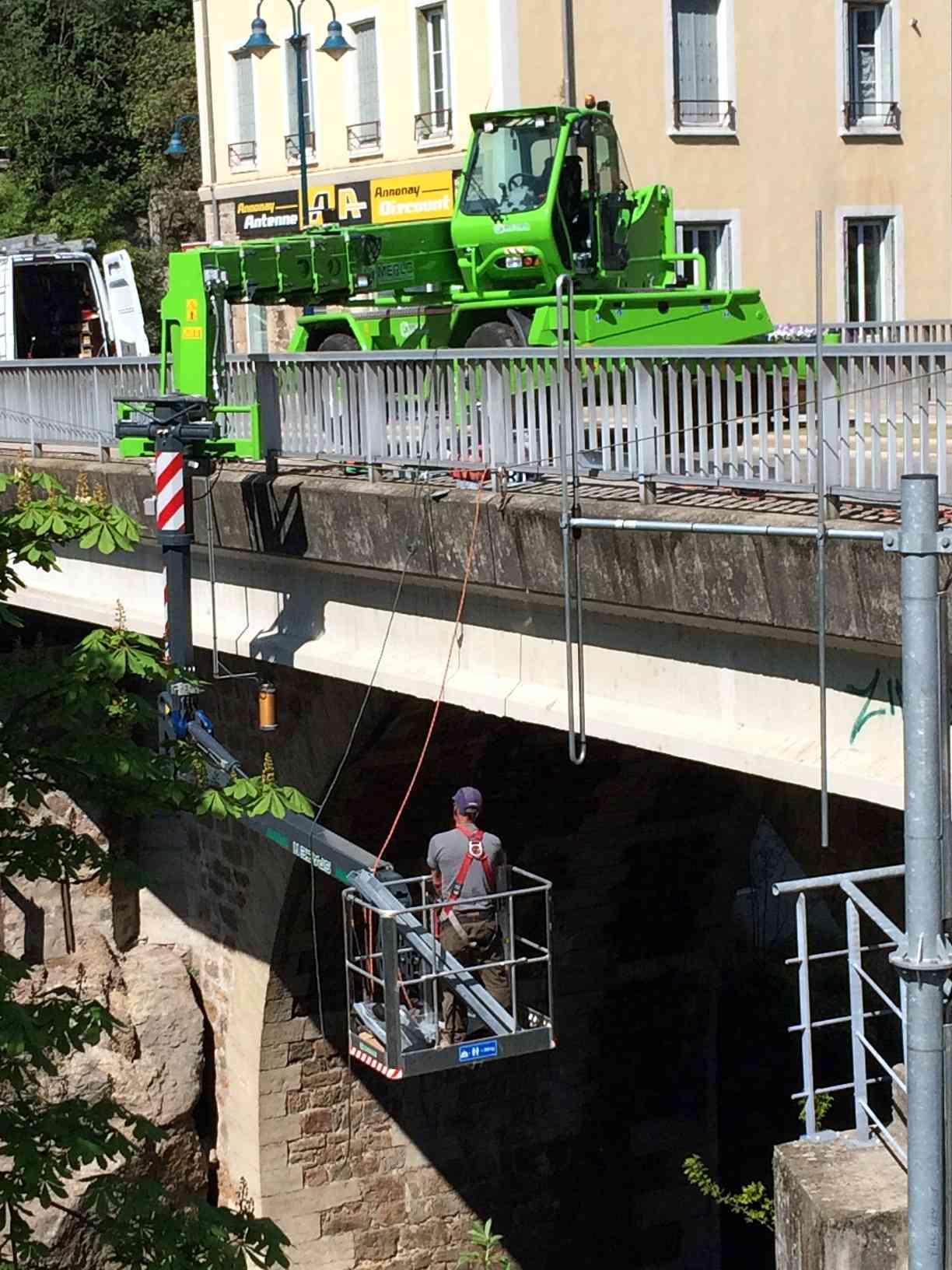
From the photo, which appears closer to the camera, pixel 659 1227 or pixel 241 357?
pixel 241 357

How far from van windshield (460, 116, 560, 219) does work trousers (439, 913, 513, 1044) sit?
542 cm

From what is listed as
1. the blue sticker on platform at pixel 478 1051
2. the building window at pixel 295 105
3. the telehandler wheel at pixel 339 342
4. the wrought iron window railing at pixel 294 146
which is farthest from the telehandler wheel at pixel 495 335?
the wrought iron window railing at pixel 294 146

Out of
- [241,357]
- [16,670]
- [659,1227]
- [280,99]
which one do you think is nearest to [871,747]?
[16,670]

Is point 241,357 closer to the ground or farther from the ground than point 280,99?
closer to the ground

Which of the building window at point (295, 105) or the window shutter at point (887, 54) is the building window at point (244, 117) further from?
the window shutter at point (887, 54)

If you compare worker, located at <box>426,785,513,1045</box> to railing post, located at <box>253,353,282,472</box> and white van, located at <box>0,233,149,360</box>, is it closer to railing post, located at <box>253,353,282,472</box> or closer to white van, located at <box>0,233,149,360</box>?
railing post, located at <box>253,353,282,472</box>

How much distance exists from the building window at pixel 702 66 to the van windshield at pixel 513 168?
884 cm

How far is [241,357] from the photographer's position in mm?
11484

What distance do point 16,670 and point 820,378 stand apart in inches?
140

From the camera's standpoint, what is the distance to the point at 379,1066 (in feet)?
29.0

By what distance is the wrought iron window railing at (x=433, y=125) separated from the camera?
22.9m

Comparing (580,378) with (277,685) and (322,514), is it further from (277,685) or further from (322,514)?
(277,685)

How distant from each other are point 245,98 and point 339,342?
47.1 feet

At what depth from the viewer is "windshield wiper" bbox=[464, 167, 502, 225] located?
1343 centimetres
